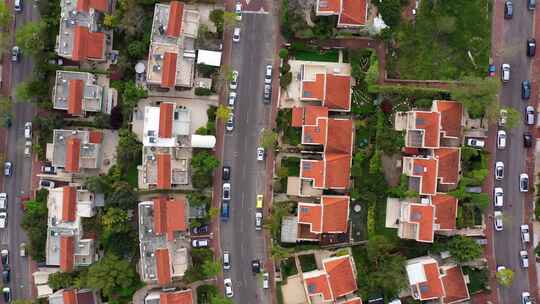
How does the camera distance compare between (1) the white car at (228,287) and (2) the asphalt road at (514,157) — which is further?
(1) the white car at (228,287)

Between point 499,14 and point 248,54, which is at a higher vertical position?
point 499,14

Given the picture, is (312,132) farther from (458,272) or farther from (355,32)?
(458,272)

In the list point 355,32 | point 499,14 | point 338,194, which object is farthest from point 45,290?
point 499,14

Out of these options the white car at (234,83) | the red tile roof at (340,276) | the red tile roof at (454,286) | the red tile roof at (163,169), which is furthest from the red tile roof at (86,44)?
the red tile roof at (454,286)

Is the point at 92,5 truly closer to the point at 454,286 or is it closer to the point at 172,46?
the point at 172,46

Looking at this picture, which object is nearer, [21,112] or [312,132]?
[312,132]

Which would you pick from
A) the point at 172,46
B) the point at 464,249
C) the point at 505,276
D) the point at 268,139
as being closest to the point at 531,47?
the point at 464,249

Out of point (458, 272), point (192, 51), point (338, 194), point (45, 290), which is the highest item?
point (192, 51)

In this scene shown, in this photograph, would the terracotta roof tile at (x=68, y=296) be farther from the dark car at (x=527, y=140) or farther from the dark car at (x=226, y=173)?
the dark car at (x=527, y=140)

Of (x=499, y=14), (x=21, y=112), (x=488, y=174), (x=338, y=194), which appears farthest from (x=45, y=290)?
(x=499, y=14)
